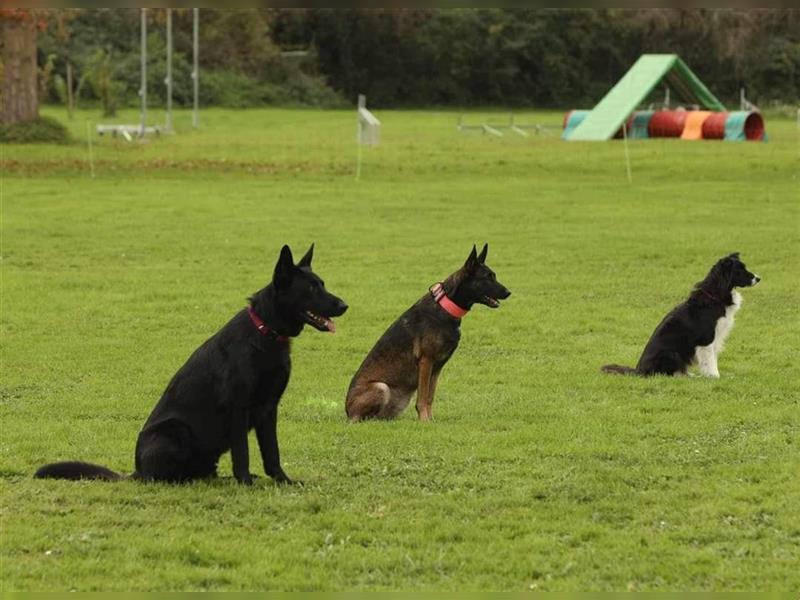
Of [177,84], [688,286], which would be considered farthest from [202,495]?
[177,84]

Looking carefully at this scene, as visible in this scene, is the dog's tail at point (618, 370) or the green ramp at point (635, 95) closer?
the dog's tail at point (618, 370)

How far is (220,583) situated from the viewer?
19.9ft

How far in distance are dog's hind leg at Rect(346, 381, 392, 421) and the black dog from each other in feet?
7.57

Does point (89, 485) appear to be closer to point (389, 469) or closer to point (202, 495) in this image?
point (202, 495)

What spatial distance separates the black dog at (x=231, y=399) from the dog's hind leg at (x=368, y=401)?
2.31 meters

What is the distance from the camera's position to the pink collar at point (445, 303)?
37.0ft

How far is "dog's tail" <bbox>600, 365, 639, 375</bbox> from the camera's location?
12.9m

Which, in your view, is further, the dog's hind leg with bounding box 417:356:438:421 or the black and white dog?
the black and white dog

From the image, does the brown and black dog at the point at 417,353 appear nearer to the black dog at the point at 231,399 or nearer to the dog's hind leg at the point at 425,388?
the dog's hind leg at the point at 425,388

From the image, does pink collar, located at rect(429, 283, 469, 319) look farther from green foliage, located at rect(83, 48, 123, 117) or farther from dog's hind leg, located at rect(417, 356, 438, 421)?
green foliage, located at rect(83, 48, 123, 117)

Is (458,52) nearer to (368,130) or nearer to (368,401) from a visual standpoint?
(368,130)

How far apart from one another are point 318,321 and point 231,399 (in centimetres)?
82

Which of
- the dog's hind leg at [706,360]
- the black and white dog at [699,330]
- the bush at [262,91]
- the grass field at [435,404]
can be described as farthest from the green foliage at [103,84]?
the dog's hind leg at [706,360]

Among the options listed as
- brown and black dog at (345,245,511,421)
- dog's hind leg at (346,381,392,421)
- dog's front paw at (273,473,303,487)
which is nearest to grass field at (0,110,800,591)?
dog's front paw at (273,473,303,487)
